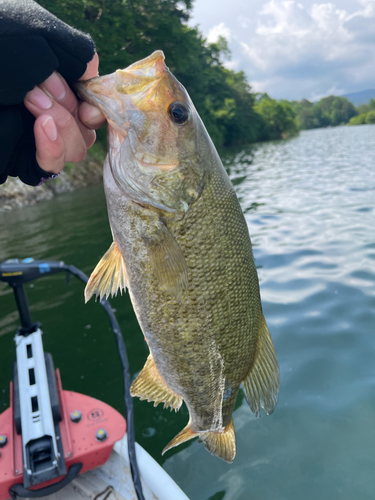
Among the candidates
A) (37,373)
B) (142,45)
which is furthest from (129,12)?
(37,373)

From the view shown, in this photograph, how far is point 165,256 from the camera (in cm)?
168

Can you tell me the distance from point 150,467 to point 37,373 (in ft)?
4.25

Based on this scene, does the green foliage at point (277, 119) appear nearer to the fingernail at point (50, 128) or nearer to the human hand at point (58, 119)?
the human hand at point (58, 119)

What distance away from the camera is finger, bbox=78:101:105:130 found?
1710 mm

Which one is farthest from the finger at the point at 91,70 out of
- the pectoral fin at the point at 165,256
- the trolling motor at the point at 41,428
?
the trolling motor at the point at 41,428

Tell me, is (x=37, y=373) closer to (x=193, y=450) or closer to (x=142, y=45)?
(x=193, y=450)

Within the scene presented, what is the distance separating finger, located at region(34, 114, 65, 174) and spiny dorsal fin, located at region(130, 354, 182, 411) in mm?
1131

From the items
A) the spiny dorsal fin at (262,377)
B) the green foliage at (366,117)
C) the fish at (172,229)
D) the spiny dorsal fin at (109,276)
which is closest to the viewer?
the fish at (172,229)

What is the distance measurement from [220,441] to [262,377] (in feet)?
1.49

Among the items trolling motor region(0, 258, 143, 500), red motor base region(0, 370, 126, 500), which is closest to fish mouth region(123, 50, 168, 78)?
trolling motor region(0, 258, 143, 500)

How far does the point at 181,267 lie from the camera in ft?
5.57

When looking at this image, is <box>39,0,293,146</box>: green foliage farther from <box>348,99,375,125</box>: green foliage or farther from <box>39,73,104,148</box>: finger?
<box>348,99,375,125</box>: green foliage

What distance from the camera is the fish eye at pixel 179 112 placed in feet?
5.54

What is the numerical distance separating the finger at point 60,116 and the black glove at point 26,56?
5 centimetres
